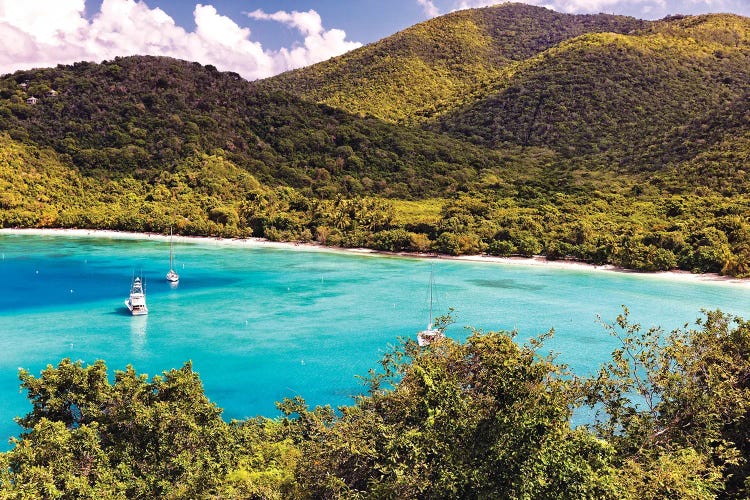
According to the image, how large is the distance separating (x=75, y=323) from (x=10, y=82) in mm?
82455

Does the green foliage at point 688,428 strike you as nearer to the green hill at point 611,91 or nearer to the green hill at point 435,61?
the green hill at point 611,91

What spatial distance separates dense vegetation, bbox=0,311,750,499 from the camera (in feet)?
33.2

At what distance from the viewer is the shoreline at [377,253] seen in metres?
52.7

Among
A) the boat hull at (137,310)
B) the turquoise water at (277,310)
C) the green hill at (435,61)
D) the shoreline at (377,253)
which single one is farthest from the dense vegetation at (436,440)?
the green hill at (435,61)

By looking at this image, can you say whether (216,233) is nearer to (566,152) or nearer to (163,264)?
(163,264)

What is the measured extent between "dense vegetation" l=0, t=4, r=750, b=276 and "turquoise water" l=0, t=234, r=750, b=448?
837 centimetres

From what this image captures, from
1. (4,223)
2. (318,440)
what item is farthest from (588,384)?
(4,223)

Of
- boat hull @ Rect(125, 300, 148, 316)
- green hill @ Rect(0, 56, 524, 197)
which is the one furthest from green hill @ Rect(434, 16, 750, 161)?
boat hull @ Rect(125, 300, 148, 316)

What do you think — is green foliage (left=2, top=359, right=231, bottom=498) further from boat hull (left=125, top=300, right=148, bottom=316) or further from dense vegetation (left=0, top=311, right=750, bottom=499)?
boat hull (left=125, top=300, right=148, bottom=316)

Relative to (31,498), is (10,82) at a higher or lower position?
higher

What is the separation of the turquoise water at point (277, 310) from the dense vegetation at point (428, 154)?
837 cm

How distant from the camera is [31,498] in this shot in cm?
1027

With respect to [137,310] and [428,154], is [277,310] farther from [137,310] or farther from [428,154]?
[428,154]

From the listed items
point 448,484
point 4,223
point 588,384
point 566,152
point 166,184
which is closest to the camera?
point 448,484
